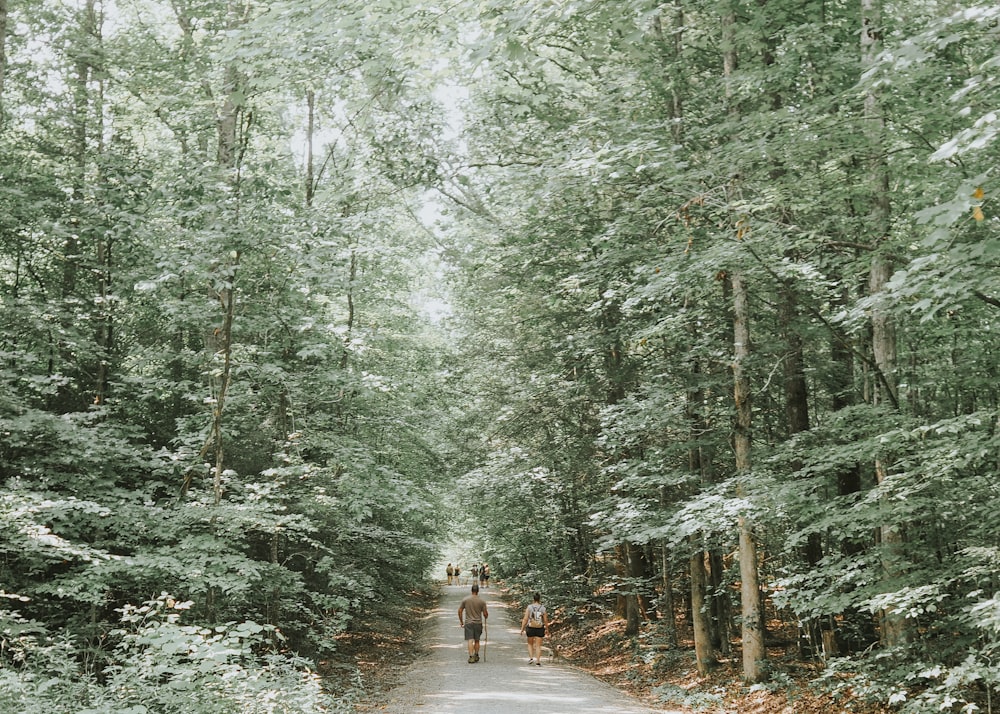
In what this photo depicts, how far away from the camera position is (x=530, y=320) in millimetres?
15938

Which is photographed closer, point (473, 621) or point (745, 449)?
point (745, 449)

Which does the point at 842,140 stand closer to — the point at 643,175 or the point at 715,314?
the point at 643,175

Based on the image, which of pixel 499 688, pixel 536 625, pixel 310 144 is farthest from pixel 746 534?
pixel 310 144

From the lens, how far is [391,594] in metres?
22.3

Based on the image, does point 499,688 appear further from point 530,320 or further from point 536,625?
point 530,320

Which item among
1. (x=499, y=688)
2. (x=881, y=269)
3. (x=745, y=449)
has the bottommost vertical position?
(x=499, y=688)

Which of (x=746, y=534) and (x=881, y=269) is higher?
(x=881, y=269)

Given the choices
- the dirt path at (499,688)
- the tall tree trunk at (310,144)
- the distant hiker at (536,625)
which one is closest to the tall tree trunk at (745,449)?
the dirt path at (499,688)

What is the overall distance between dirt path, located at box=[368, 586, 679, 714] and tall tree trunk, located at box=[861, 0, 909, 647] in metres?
4.19

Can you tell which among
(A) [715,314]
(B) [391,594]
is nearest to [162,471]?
(A) [715,314]

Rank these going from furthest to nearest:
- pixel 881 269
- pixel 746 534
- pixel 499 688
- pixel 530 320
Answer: pixel 530 320
pixel 499 688
pixel 746 534
pixel 881 269

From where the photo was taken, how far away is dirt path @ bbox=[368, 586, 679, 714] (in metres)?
10.2

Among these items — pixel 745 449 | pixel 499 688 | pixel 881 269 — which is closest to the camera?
pixel 881 269

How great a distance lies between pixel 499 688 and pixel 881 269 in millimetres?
8706
